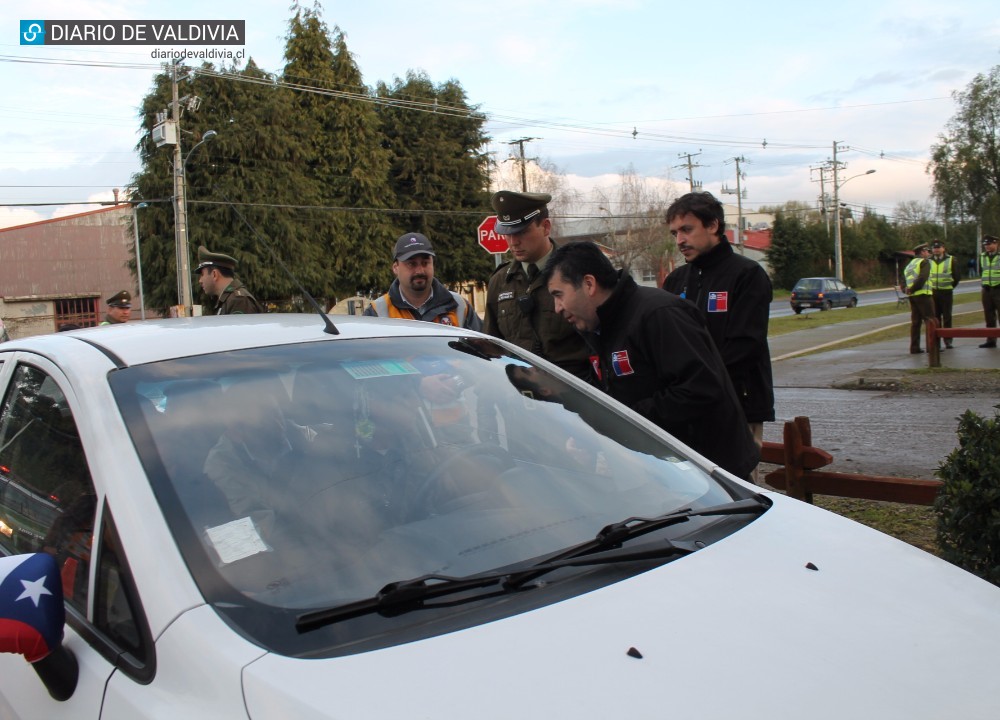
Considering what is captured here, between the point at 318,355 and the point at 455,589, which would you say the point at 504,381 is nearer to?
the point at 318,355

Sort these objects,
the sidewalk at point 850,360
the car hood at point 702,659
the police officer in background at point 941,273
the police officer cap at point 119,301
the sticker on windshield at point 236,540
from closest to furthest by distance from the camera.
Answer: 1. the car hood at point 702,659
2. the sticker on windshield at point 236,540
3. the police officer cap at point 119,301
4. the sidewalk at point 850,360
5. the police officer in background at point 941,273

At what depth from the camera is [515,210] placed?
15.0 feet

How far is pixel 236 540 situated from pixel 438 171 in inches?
1944

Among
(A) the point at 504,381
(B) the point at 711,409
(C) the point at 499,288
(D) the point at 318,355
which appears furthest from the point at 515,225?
(D) the point at 318,355

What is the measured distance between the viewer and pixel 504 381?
2693 mm

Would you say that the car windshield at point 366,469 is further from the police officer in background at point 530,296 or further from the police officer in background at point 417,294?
the police officer in background at point 417,294

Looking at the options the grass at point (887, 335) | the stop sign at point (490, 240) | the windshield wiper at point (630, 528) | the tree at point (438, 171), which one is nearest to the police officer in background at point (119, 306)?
the stop sign at point (490, 240)

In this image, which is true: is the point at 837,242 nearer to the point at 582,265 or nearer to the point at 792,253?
the point at 792,253

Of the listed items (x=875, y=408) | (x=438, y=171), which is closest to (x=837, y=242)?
(x=438, y=171)

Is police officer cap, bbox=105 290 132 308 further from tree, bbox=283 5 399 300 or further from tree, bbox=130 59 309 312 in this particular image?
tree, bbox=283 5 399 300

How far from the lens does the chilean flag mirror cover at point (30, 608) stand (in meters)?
1.60

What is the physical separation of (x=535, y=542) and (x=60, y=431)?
4.08 ft

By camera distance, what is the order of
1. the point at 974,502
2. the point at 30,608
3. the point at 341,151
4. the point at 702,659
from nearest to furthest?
the point at 702,659 < the point at 30,608 < the point at 974,502 < the point at 341,151

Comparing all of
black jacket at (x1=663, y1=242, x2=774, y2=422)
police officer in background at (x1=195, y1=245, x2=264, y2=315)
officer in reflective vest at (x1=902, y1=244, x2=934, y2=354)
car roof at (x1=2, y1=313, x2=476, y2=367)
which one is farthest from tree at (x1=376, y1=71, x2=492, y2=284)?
car roof at (x1=2, y1=313, x2=476, y2=367)
